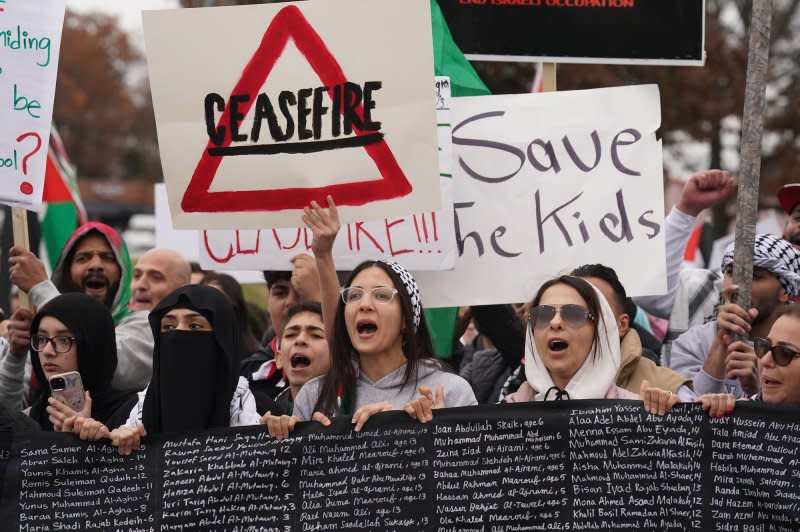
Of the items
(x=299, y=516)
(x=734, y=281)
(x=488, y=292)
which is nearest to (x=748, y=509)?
(x=734, y=281)

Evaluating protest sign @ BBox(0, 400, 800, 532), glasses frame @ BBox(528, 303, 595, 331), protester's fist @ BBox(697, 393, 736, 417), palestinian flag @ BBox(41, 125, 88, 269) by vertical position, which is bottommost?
protest sign @ BBox(0, 400, 800, 532)

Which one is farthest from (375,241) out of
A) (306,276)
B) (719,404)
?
(719,404)

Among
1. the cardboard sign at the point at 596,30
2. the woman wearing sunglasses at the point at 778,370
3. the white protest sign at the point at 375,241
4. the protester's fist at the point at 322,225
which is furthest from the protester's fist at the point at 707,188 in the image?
the protester's fist at the point at 322,225

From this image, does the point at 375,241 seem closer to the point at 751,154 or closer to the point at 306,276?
the point at 306,276

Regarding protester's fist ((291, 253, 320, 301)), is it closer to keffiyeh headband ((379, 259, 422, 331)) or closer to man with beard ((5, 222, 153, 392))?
man with beard ((5, 222, 153, 392))

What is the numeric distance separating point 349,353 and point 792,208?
6.97 ft

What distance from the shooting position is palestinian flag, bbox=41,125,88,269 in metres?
9.04

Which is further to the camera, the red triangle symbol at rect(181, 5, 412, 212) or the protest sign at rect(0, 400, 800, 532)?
the red triangle symbol at rect(181, 5, 412, 212)

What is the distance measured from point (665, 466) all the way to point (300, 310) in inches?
70.0

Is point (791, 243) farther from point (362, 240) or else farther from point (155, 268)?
point (155, 268)

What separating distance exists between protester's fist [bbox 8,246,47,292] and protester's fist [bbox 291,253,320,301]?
988 mm

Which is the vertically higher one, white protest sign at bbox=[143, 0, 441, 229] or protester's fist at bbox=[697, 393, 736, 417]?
white protest sign at bbox=[143, 0, 441, 229]

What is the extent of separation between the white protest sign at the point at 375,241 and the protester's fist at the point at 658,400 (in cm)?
147

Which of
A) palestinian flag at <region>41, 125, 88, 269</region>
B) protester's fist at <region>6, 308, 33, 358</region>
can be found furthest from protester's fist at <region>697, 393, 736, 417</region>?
palestinian flag at <region>41, 125, 88, 269</region>
